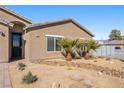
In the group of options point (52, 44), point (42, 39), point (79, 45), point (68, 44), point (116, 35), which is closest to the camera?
point (42, 39)

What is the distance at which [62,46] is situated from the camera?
2131cm

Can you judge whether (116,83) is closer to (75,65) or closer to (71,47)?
(75,65)

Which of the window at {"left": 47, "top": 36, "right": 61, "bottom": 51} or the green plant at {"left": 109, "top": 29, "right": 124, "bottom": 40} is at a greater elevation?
the green plant at {"left": 109, "top": 29, "right": 124, "bottom": 40}

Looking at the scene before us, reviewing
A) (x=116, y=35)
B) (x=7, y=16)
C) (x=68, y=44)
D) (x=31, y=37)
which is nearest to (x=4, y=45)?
(x=31, y=37)

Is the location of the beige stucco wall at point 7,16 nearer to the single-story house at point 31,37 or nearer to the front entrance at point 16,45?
the single-story house at point 31,37

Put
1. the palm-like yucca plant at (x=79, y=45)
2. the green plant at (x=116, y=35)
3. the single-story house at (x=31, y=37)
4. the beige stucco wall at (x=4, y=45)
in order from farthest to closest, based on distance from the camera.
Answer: the green plant at (x=116, y=35) → the palm-like yucca plant at (x=79, y=45) → the single-story house at (x=31, y=37) → the beige stucco wall at (x=4, y=45)

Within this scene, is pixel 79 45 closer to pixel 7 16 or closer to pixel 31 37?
pixel 31 37

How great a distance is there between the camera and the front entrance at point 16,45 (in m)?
19.5

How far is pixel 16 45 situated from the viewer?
65.0 ft

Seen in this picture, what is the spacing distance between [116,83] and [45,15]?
17.8 metres

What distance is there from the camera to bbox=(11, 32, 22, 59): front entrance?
19.5 m

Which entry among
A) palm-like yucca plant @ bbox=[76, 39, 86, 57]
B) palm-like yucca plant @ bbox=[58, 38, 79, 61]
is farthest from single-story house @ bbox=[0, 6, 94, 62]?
palm-like yucca plant @ bbox=[76, 39, 86, 57]

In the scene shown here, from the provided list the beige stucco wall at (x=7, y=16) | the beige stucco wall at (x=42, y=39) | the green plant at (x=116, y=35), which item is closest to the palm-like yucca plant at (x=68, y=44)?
the beige stucco wall at (x=42, y=39)

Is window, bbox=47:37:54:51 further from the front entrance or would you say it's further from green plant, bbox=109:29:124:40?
green plant, bbox=109:29:124:40
